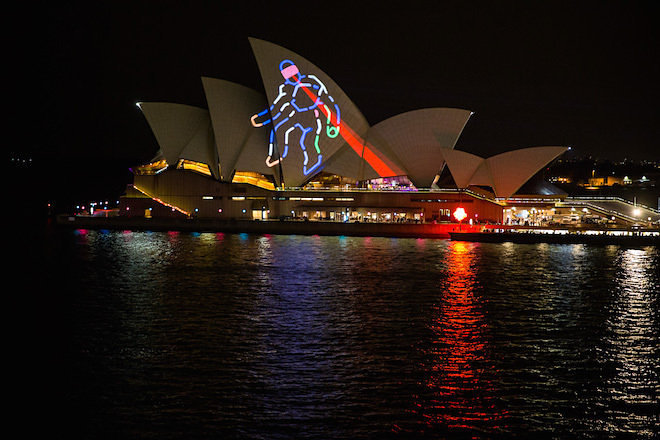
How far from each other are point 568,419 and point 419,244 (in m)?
31.5

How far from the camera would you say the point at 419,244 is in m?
42.9

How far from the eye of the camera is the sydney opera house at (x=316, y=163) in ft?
171

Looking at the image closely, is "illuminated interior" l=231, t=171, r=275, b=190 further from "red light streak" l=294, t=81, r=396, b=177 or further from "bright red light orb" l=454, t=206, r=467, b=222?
"bright red light orb" l=454, t=206, r=467, b=222

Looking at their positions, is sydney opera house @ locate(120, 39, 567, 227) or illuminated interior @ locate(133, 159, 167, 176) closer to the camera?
sydney opera house @ locate(120, 39, 567, 227)

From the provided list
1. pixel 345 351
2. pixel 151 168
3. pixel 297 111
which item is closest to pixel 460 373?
pixel 345 351

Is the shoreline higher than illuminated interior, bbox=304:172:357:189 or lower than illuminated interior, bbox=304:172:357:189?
lower

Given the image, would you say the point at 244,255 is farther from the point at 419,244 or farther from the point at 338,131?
the point at 338,131

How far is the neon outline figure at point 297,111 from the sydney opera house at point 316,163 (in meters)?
0.08

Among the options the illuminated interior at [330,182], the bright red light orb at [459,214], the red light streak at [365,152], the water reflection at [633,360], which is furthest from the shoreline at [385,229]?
the water reflection at [633,360]

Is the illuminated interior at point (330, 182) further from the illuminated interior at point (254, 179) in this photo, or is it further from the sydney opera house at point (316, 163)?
the illuminated interior at point (254, 179)

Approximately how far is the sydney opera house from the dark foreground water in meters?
23.6

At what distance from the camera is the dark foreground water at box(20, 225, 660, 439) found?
37.2 ft

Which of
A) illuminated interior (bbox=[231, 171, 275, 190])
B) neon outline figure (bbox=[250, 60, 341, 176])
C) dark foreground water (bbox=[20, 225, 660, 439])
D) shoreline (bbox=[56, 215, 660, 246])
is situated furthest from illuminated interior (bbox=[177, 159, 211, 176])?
dark foreground water (bbox=[20, 225, 660, 439])

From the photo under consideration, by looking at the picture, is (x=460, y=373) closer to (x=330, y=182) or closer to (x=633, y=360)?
(x=633, y=360)
